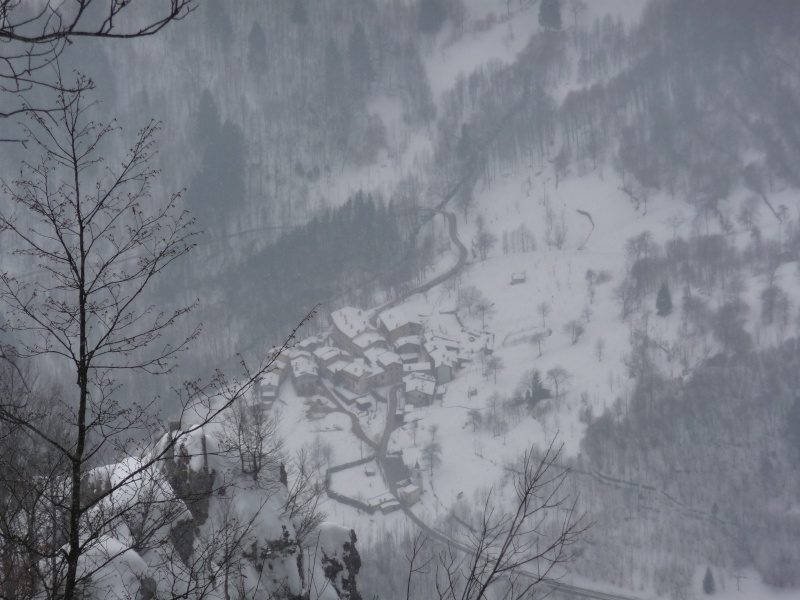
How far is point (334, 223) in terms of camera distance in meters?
46.1

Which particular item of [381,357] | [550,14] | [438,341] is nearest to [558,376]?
[438,341]

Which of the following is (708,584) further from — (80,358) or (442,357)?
(80,358)

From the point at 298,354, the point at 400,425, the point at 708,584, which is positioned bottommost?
the point at 708,584

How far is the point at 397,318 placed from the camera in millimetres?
36250

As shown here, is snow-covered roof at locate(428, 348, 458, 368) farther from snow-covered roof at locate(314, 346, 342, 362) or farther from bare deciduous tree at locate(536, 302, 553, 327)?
bare deciduous tree at locate(536, 302, 553, 327)

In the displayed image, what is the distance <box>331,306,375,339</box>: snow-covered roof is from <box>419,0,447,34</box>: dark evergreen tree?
3648 centimetres

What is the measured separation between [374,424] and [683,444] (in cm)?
1329

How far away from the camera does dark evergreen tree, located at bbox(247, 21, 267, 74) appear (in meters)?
60.0

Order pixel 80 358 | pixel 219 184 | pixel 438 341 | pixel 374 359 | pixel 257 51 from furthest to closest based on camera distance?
pixel 257 51
pixel 219 184
pixel 438 341
pixel 374 359
pixel 80 358

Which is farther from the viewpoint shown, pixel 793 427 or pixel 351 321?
pixel 351 321

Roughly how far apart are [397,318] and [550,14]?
36.3 meters

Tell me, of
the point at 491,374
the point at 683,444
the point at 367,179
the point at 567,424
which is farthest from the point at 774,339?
the point at 367,179

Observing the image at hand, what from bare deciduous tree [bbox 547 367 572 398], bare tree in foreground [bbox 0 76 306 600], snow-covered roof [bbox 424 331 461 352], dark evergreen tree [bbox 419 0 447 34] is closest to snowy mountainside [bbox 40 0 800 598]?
bare deciduous tree [bbox 547 367 572 398]

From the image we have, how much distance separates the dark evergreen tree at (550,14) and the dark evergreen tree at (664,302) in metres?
34.2
